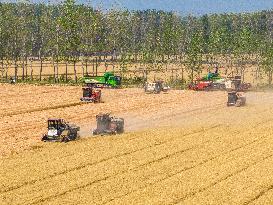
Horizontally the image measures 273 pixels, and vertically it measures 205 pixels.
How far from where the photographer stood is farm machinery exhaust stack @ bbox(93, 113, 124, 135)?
4338 cm

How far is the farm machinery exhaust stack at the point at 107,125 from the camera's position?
43.4m

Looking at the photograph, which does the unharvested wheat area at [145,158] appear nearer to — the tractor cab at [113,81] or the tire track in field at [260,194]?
the tire track in field at [260,194]

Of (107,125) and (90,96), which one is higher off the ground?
(90,96)

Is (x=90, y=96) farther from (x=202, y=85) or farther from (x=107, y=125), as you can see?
(x=107, y=125)

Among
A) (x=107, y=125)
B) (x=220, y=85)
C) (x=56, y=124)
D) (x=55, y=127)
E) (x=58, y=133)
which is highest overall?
(x=220, y=85)

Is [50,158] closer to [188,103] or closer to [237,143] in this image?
[237,143]

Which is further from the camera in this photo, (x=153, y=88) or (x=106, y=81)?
(x=106, y=81)

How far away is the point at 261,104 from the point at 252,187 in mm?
39590

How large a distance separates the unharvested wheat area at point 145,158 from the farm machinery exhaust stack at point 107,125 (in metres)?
0.89

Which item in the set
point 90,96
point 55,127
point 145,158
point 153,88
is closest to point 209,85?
point 153,88

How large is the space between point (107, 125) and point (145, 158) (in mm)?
9845

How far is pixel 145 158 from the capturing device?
3469 centimetres

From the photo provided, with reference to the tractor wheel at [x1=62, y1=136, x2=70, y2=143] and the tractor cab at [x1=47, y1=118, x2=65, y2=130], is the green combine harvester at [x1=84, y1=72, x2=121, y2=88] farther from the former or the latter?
the tractor wheel at [x1=62, y1=136, x2=70, y2=143]

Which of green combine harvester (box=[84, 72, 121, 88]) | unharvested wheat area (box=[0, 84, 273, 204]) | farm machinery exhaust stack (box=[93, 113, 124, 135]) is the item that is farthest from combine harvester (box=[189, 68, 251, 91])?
farm machinery exhaust stack (box=[93, 113, 124, 135])
